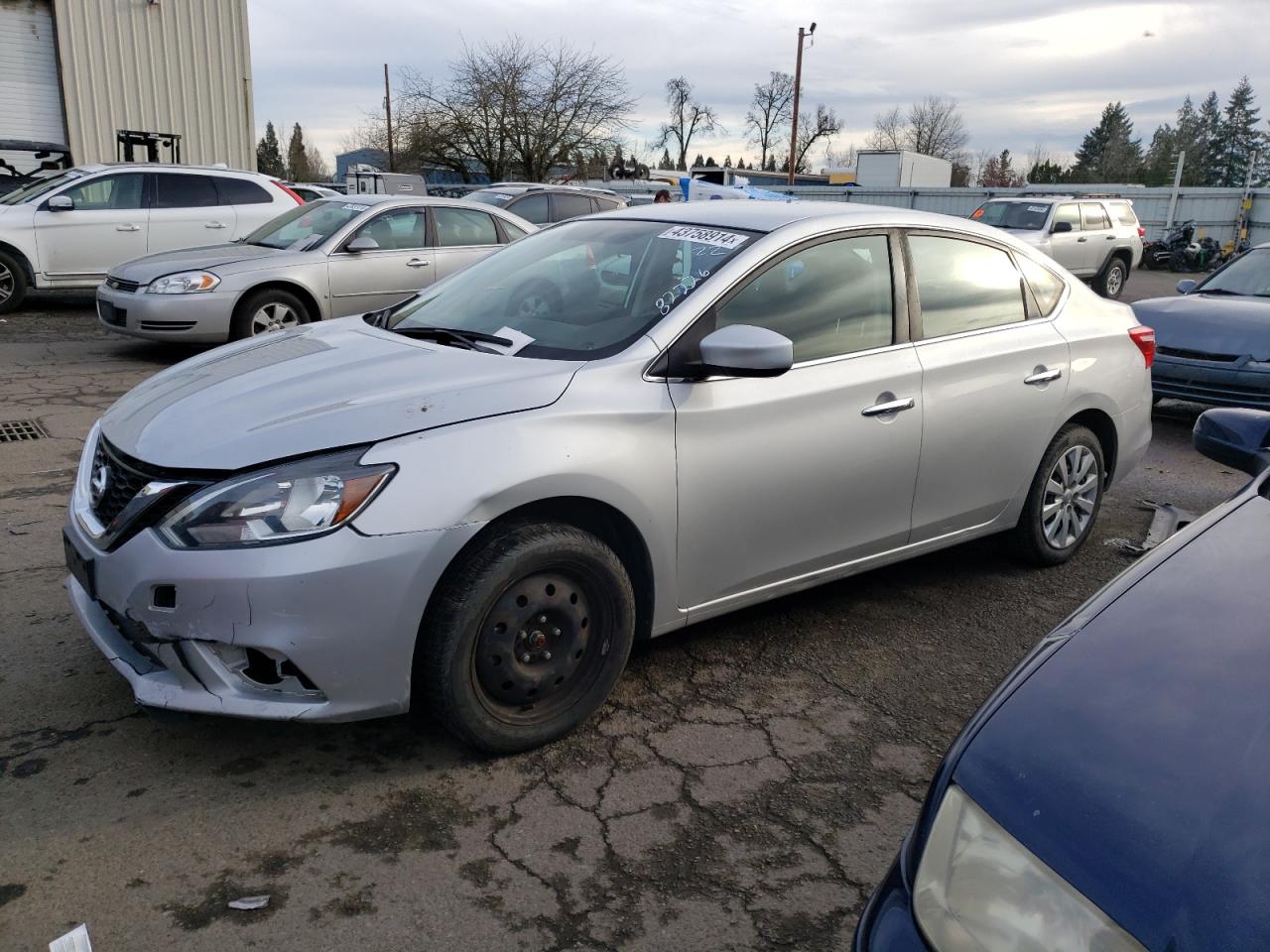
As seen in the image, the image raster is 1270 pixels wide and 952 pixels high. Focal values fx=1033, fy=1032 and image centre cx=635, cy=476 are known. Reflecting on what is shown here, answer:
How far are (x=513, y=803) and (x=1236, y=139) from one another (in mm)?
88370

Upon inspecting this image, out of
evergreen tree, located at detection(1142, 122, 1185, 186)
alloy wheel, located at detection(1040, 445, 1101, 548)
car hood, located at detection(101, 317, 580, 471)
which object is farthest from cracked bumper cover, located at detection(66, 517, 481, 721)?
evergreen tree, located at detection(1142, 122, 1185, 186)

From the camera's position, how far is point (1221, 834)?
141cm

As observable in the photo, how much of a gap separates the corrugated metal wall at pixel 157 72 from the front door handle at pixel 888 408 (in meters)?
19.1

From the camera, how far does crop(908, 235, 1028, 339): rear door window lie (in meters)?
4.08

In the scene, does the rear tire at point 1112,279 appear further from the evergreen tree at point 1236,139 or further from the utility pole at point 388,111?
the evergreen tree at point 1236,139

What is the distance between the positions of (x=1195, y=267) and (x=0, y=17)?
89.7 feet

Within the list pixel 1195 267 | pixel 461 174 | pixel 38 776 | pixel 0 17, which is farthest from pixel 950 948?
pixel 461 174

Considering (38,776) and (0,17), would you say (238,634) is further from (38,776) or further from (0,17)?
(0,17)

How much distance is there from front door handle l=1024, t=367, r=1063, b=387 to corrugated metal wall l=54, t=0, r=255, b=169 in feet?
62.1

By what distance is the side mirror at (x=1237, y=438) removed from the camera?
277 cm

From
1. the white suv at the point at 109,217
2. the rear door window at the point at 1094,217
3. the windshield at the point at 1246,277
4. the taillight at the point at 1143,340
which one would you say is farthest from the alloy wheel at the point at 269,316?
the rear door window at the point at 1094,217

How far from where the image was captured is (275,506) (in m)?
2.71

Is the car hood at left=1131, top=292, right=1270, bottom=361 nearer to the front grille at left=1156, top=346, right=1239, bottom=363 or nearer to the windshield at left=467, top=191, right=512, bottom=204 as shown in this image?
the front grille at left=1156, top=346, right=1239, bottom=363

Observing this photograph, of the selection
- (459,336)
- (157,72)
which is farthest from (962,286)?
(157,72)
